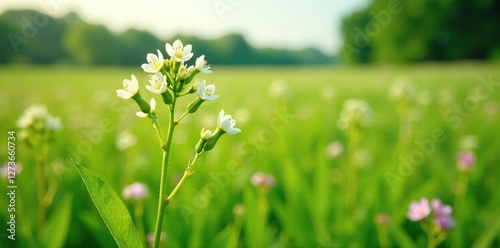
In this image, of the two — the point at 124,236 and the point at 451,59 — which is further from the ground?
the point at 124,236

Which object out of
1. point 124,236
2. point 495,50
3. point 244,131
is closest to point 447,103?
point 244,131

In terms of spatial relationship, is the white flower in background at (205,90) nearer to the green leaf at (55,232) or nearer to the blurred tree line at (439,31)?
the green leaf at (55,232)

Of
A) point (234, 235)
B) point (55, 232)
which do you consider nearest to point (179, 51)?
point (234, 235)

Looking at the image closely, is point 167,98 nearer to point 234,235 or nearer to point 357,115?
point 234,235

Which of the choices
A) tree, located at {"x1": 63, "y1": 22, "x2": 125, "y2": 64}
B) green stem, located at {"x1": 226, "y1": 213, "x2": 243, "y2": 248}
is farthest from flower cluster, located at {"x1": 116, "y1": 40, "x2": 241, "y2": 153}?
tree, located at {"x1": 63, "y1": 22, "x2": 125, "y2": 64}

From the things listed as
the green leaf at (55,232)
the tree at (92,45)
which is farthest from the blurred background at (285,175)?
the tree at (92,45)

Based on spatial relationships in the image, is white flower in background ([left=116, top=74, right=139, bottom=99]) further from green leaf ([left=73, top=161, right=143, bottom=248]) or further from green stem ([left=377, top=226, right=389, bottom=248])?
green stem ([left=377, top=226, right=389, bottom=248])

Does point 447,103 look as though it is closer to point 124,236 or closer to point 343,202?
point 343,202
